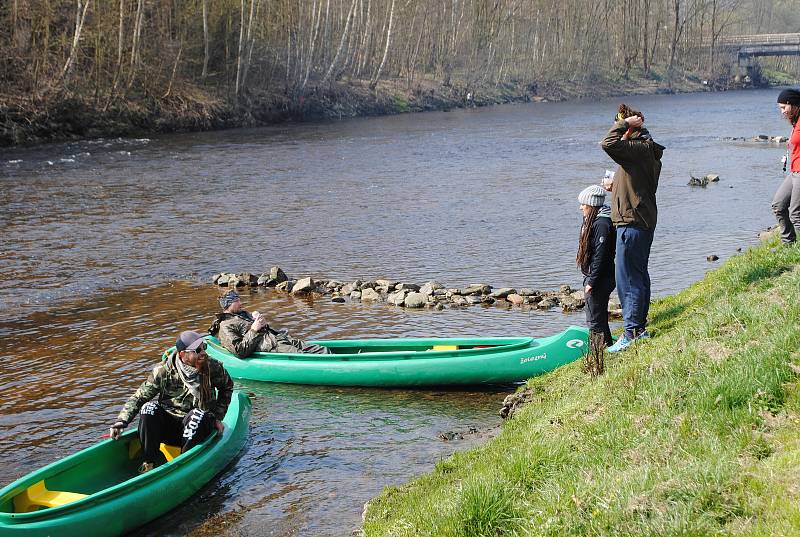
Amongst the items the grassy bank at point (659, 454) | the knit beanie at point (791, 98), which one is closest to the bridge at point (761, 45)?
the knit beanie at point (791, 98)

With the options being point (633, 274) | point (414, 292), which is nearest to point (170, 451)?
point (633, 274)

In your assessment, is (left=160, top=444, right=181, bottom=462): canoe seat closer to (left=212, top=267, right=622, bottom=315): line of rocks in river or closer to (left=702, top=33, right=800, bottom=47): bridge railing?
(left=212, top=267, right=622, bottom=315): line of rocks in river

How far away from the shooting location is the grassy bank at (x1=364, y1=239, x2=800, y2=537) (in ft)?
14.0

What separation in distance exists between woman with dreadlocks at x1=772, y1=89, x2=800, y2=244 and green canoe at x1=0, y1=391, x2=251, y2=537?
257 inches

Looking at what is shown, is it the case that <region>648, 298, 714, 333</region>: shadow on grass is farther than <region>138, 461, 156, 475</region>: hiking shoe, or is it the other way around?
<region>648, 298, 714, 333</region>: shadow on grass

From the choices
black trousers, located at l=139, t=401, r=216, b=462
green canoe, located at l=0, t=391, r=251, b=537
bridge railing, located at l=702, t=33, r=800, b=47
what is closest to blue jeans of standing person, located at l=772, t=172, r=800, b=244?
green canoe, located at l=0, t=391, r=251, b=537

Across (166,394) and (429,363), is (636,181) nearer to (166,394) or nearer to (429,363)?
(429,363)

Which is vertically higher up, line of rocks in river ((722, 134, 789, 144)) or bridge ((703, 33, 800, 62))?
bridge ((703, 33, 800, 62))

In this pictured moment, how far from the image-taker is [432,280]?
52.4 ft

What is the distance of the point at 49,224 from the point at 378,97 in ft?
140

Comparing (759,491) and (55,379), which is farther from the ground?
(759,491)

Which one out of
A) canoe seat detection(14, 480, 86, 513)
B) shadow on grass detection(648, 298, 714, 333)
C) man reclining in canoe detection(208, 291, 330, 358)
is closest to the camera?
canoe seat detection(14, 480, 86, 513)

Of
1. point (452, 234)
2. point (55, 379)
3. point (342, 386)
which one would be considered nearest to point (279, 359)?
point (342, 386)

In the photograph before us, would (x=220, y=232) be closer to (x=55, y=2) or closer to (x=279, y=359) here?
(x=279, y=359)
